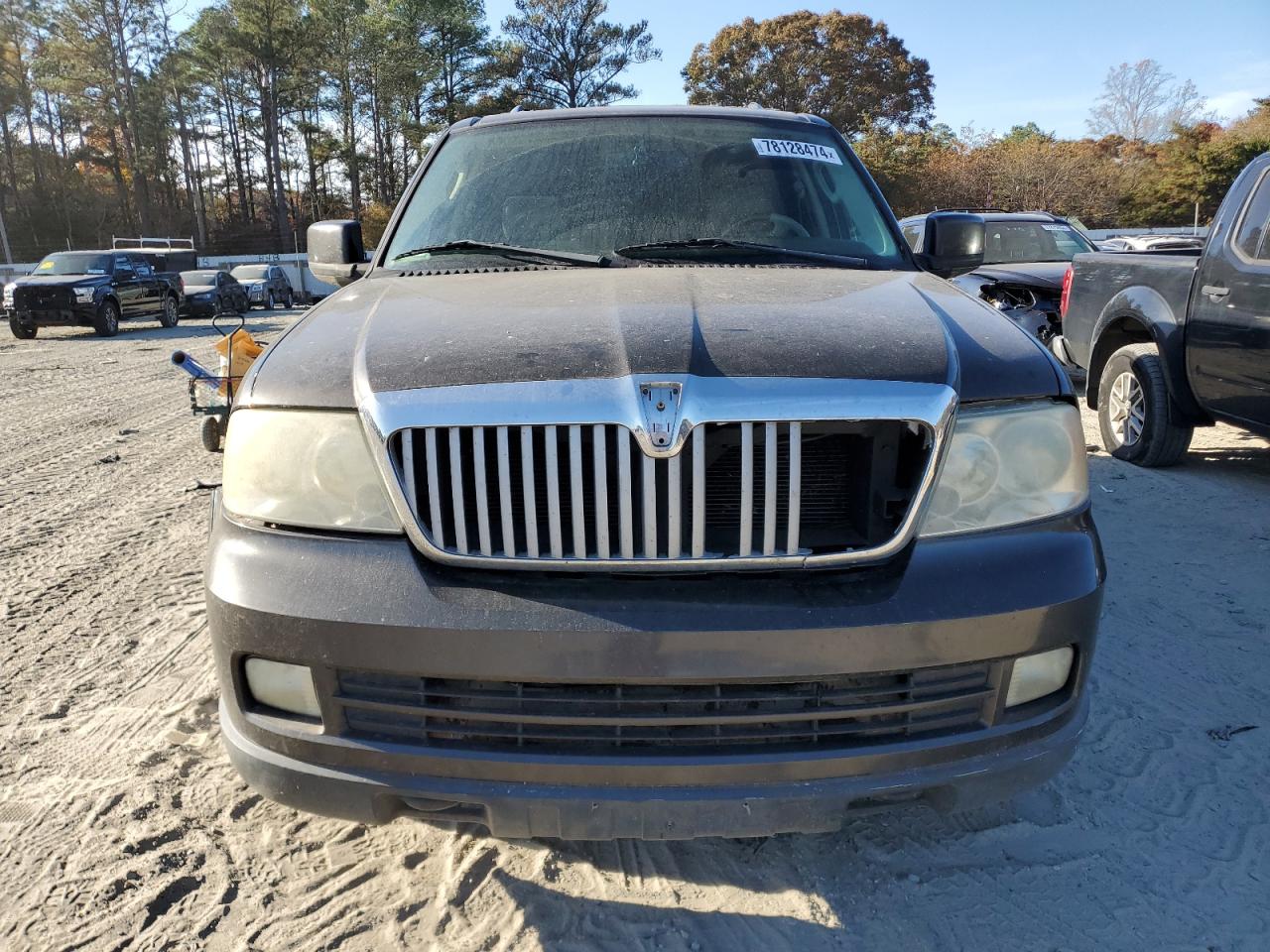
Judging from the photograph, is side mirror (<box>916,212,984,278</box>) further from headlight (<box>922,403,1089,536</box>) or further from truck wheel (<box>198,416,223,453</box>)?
truck wheel (<box>198,416,223,453</box>)

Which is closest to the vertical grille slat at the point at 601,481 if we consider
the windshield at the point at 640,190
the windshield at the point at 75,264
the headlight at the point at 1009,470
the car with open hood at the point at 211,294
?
the headlight at the point at 1009,470

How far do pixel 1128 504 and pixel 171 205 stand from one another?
63233 millimetres

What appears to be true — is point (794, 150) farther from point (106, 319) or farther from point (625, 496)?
point (106, 319)

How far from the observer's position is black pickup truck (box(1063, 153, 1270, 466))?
5.10 metres

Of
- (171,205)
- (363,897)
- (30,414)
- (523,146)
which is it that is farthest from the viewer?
(171,205)

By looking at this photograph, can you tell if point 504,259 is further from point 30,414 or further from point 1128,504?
point 30,414

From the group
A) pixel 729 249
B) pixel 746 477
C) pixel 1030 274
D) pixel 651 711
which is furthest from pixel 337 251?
pixel 1030 274

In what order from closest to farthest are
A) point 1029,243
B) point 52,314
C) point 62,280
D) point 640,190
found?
point 640,190, point 1029,243, point 52,314, point 62,280

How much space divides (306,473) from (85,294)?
18.3 metres

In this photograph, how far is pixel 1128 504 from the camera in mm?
5297

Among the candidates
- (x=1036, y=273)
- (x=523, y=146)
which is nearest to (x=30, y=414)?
(x=523, y=146)

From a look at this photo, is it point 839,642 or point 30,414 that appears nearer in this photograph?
point 839,642

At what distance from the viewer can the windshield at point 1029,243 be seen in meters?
9.92

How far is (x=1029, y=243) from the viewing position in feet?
32.8
